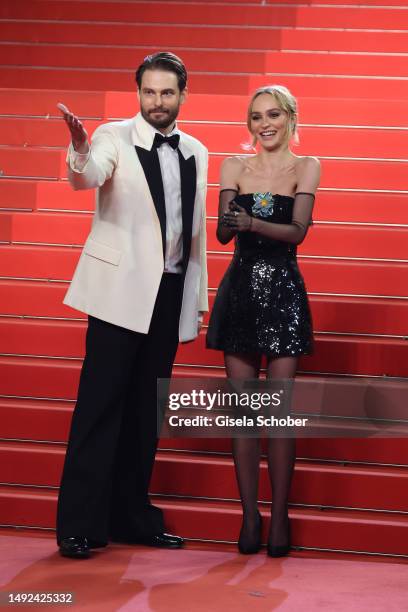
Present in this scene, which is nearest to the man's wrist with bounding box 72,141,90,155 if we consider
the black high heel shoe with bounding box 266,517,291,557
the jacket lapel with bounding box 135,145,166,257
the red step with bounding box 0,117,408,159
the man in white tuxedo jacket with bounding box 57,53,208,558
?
the man in white tuxedo jacket with bounding box 57,53,208,558

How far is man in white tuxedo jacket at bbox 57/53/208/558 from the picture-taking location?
3.33 meters

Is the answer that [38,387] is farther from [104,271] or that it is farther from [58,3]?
[58,3]

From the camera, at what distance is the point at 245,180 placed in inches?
140

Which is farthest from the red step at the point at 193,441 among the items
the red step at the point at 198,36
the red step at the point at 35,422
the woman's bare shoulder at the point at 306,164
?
the red step at the point at 198,36

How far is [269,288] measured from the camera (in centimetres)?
350

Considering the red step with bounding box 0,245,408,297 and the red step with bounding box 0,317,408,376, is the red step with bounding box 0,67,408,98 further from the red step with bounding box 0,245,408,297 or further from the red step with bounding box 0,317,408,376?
the red step with bounding box 0,317,408,376

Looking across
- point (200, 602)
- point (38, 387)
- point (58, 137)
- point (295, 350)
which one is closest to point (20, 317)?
point (38, 387)

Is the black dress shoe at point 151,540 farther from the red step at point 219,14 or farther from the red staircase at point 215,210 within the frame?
the red step at point 219,14

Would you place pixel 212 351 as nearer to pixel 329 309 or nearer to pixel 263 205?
pixel 329 309

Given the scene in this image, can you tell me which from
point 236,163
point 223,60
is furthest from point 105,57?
point 236,163

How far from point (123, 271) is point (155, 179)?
12.7 inches

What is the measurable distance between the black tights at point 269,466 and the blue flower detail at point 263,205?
49 centimetres

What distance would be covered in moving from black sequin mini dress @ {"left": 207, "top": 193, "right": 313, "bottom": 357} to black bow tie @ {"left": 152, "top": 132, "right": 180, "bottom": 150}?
30 centimetres

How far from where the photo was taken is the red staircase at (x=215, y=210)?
12.5ft
